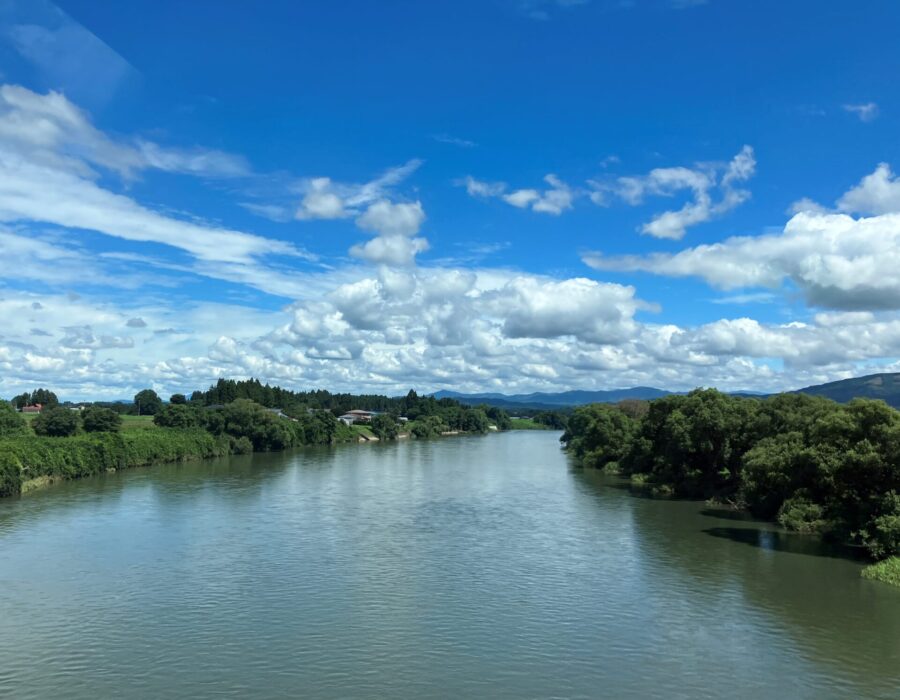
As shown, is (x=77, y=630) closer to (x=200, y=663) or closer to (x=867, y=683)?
(x=200, y=663)

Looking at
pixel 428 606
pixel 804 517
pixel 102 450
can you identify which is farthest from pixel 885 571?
pixel 102 450

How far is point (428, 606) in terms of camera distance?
1075 inches

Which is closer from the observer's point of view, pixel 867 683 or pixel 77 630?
pixel 867 683

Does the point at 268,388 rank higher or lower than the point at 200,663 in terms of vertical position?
higher

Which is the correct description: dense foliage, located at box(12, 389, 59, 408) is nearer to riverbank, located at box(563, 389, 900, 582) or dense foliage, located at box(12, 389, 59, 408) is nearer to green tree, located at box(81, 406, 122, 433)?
green tree, located at box(81, 406, 122, 433)

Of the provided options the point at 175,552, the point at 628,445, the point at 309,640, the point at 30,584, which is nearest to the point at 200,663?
the point at 309,640

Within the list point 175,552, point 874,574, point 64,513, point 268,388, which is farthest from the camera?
point 268,388

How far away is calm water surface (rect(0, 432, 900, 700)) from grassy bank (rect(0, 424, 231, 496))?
28.5ft

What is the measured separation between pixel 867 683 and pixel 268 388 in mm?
168889

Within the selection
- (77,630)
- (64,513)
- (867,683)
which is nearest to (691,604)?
(867,683)

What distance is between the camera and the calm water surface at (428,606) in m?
20.7

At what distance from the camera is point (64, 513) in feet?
157

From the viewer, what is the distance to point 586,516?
49375 mm

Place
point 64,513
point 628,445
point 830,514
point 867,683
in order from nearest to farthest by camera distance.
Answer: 1. point 867,683
2. point 830,514
3. point 64,513
4. point 628,445
